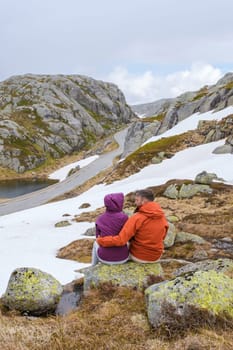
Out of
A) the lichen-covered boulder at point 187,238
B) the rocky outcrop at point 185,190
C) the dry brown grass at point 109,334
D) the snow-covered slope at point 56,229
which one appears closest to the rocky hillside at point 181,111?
the snow-covered slope at point 56,229

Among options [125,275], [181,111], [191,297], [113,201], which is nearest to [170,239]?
[125,275]

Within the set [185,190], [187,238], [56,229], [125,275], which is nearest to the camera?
[125,275]

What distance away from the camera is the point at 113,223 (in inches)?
413

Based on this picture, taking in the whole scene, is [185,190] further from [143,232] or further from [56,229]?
[143,232]

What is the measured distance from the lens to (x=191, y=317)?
7207 millimetres

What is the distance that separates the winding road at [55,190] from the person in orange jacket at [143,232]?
6461cm

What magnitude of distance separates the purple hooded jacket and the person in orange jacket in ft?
1.13

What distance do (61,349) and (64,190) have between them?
284 feet

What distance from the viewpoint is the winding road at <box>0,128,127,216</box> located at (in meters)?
76.8

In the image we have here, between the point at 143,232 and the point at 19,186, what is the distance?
112911mm

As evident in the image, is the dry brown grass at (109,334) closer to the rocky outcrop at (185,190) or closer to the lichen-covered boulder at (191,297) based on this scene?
the lichen-covered boulder at (191,297)

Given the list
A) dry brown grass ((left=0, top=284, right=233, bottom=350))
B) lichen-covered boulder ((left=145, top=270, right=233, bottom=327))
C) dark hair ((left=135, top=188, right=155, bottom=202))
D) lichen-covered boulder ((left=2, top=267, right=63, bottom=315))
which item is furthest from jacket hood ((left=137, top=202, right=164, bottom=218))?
lichen-covered boulder ((left=2, top=267, right=63, bottom=315))

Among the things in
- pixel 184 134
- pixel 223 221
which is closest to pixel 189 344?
pixel 223 221

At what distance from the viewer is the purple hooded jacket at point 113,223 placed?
10453mm
